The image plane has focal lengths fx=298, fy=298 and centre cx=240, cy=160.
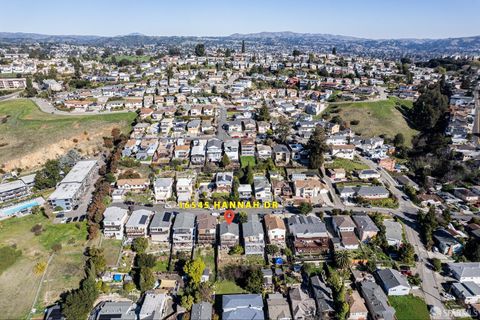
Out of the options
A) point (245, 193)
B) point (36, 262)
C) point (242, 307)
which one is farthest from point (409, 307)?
point (36, 262)

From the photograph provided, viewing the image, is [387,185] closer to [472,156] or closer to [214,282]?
[472,156]

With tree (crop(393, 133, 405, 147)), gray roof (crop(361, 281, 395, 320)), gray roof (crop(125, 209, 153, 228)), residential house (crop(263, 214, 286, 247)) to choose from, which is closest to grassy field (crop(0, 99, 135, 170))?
gray roof (crop(125, 209, 153, 228))

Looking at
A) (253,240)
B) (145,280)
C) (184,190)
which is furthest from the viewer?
(184,190)

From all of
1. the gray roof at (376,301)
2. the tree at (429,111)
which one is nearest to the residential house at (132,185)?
the gray roof at (376,301)

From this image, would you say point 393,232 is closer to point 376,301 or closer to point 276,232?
point 376,301

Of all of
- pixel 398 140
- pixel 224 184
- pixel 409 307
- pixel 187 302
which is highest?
pixel 398 140

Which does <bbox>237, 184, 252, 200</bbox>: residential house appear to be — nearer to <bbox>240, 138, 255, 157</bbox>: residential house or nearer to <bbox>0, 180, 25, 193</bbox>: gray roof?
<bbox>240, 138, 255, 157</bbox>: residential house
